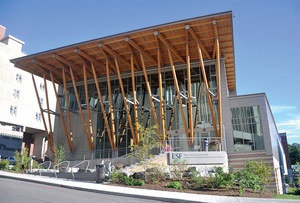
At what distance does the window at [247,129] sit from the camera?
2259 cm

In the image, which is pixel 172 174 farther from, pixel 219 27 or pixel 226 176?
pixel 219 27

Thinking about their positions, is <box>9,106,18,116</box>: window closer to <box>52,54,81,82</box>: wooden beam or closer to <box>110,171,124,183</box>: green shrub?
<box>52,54,81,82</box>: wooden beam

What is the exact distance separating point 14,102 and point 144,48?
3045 centimetres

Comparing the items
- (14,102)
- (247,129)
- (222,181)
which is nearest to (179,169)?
(222,181)

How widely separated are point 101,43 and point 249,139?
16.8 meters

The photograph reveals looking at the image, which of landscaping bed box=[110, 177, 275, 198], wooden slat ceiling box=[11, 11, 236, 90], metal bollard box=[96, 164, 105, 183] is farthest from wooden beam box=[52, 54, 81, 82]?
landscaping bed box=[110, 177, 275, 198]

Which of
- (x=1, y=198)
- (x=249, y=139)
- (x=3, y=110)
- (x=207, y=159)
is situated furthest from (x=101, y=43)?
(x=3, y=110)

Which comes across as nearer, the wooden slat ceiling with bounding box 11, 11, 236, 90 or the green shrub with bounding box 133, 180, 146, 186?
the green shrub with bounding box 133, 180, 146, 186

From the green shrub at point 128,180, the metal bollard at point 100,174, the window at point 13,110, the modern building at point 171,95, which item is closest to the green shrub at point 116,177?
the green shrub at point 128,180

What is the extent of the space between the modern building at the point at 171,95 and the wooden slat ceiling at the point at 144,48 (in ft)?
0.29

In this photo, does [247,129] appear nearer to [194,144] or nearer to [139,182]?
[194,144]

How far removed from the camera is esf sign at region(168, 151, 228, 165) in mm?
17828

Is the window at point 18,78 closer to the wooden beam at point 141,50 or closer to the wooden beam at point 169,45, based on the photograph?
the wooden beam at point 141,50

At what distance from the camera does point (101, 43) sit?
2477 centimetres
